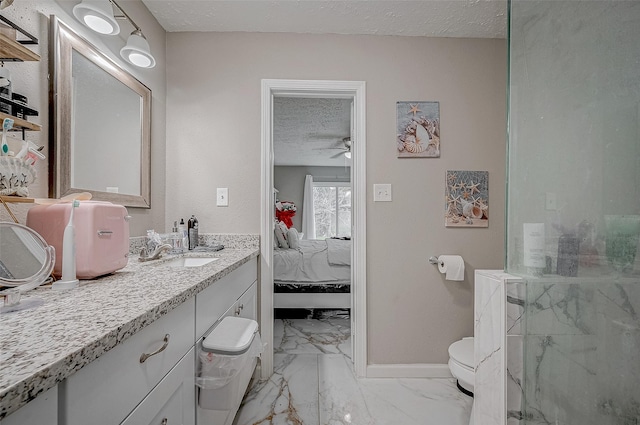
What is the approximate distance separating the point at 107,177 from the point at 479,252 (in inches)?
→ 88.5

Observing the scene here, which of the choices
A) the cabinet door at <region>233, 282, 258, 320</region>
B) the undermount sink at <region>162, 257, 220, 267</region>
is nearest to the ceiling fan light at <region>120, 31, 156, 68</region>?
the undermount sink at <region>162, 257, 220, 267</region>

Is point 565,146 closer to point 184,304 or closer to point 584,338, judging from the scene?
point 584,338

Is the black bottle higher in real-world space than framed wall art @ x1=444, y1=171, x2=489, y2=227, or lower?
lower

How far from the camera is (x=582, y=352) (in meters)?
0.83

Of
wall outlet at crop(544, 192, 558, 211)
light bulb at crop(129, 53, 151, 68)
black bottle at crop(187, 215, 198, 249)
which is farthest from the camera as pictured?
black bottle at crop(187, 215, 198, 249)

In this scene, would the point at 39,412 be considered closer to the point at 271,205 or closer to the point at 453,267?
the point at 271,205

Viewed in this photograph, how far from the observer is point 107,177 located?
4.63ft

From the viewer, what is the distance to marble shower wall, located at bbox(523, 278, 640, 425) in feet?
2.40

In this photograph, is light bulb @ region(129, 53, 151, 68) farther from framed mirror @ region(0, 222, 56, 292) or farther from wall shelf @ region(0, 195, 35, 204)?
framed mirror @ region(0, 222, 56, 292)

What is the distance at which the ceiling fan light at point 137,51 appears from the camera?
1.43 metres

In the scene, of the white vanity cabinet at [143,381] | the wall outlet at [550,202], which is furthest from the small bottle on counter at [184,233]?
the wall outlet at [550,202]

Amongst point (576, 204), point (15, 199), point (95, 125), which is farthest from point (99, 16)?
point (576, 204)

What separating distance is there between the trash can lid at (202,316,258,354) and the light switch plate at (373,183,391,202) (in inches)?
45.7

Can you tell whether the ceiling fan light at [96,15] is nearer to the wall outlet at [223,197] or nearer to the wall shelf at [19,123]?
the wall shelf at [19,123]
